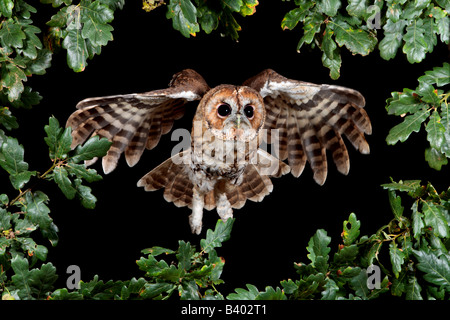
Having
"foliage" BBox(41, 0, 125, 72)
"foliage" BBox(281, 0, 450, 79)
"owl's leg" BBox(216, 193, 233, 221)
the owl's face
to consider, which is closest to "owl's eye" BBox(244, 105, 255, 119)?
the owl's face

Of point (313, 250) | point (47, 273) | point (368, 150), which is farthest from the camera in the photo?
point (368, 150)

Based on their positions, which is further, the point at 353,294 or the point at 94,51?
the point at 353,294

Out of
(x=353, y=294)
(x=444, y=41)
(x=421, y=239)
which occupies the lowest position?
(x=353, y=294)

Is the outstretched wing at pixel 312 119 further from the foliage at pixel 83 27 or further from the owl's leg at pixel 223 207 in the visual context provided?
the foliage at pixel 83 27

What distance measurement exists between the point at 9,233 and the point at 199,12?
992 mm

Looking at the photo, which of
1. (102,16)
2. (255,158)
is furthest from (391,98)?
(102,16)

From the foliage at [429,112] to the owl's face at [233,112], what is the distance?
47 centimetres

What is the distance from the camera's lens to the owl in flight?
2637mm

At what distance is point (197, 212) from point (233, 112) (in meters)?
0.49

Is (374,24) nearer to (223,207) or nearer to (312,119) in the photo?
(312,119)

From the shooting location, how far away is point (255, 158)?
2.87 metres

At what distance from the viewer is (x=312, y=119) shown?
2871mm

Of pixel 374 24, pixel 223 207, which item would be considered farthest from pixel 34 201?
pixel 374 24

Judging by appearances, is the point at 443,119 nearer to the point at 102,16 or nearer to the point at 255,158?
the point at 255,158
